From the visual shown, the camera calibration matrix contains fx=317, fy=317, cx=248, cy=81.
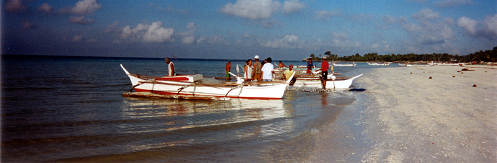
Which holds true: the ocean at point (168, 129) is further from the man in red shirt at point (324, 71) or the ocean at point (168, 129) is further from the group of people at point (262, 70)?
the man in red shirt at point (324, 71)

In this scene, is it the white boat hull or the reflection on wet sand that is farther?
the white boat hull

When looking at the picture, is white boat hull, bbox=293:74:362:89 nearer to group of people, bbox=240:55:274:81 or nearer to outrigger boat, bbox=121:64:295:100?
group of people, bbox=240:55:274:81

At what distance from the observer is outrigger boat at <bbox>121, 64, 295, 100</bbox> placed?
12.8 metres

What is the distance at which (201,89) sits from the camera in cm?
1355

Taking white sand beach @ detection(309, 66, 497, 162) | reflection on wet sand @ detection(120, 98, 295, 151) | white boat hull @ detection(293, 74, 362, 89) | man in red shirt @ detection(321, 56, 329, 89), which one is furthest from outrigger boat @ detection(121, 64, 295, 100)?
white boat hull @ detection(293, 74, 362, 89)

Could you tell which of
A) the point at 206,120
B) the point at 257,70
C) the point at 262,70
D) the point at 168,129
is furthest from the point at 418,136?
the point at 257,70

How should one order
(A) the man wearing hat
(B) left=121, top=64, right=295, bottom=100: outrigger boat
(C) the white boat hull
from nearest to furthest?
(B) left=121, top=64, right=295, bottom=100: outrigger boat < (A) the man wearing hat < (C) the white boat hull

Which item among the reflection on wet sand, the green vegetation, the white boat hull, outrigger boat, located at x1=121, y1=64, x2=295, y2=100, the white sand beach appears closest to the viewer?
the white sand beach

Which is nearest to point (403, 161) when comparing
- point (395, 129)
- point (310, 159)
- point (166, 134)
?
point (310, 159)

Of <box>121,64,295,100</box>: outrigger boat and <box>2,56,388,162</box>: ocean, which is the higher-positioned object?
<box>121,64,295,100</box>: outrigger boat

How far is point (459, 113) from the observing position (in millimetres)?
9250

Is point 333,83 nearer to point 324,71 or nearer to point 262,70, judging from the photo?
point 324,71

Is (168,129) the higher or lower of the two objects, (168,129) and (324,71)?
the lower

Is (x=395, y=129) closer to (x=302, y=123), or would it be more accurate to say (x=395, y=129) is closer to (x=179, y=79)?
(x=302, y=123)
